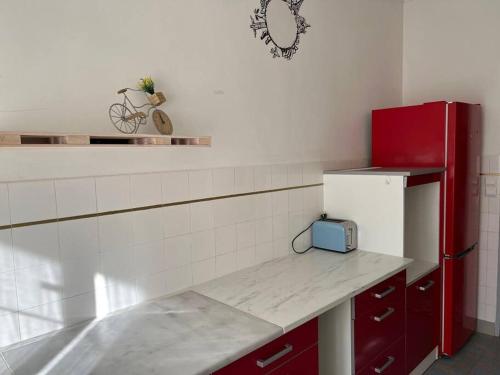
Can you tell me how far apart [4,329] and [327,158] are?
7.19ft

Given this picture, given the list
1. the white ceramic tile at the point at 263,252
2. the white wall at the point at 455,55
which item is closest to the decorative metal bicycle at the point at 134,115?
the white ceramic tile at the point at 263,252

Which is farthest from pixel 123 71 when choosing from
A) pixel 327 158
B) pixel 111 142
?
pixel 327 158

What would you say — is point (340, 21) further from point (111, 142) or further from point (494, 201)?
point (111, 142)

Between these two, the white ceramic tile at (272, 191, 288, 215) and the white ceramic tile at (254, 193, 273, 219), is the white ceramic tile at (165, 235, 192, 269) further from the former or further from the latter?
the white ceramic tile at (272, 191, 288, 215)

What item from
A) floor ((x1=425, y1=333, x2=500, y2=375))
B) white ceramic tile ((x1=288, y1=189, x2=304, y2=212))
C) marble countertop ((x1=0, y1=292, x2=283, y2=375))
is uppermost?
white ceramic tile ((x1=288, y1=189, x2=304, y2=212))

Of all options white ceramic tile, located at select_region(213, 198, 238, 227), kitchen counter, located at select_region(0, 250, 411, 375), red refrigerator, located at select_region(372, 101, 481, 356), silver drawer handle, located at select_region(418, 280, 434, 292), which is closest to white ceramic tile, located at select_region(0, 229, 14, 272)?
kitchen counter, located at select_region(0, 250, 411, 375)

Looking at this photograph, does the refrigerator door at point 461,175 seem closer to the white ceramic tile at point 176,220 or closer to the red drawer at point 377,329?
the red drawer at point 377,329

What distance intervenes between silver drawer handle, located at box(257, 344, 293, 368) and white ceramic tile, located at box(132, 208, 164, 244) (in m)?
0.75

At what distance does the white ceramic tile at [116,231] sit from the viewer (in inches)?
66.5

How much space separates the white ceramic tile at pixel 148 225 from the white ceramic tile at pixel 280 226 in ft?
2.68

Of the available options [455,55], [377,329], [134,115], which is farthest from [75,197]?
[455,55]

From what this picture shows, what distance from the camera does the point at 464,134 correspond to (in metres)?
2.79

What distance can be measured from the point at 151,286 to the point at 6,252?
0.64m

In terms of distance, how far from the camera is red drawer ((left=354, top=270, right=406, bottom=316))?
199cm
